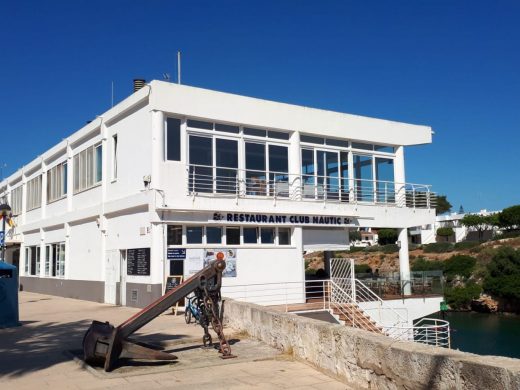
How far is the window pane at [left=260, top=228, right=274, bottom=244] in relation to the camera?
18906mm

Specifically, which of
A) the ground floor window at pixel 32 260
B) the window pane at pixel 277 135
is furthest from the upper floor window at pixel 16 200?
the window pane at pixel 277 135

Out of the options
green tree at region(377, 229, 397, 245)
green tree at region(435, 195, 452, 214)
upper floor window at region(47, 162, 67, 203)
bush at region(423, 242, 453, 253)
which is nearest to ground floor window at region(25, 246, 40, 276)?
upper floor window at region(47, 162, 67, 203)

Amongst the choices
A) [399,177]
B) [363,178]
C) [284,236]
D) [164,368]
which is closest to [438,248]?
[399,177]

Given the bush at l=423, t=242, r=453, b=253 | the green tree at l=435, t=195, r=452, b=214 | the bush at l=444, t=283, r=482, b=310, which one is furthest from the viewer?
the green tree at l=435, t=195, r=452, b=214

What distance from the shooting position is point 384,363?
635 cm

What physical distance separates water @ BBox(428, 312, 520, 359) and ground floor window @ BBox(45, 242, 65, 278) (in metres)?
18.3

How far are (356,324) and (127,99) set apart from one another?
34.1 ft

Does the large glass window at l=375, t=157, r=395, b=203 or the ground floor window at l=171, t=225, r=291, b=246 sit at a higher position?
the large glass window at l=375, t=157, r=395, b=203

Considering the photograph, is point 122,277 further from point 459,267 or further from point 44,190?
point 459,267

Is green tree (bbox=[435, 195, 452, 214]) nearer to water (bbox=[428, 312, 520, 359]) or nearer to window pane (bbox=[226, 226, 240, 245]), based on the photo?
water (bbox=[428, 312, 520, 359])

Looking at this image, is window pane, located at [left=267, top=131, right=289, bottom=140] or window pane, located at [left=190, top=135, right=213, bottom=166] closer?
window pane, located at [left=190, top=135, right=213, bottom=166]

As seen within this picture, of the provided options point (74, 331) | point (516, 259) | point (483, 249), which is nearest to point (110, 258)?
point (74, 331)

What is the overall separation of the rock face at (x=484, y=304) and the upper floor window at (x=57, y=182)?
31543mm

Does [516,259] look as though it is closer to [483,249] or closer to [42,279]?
[483,249]
